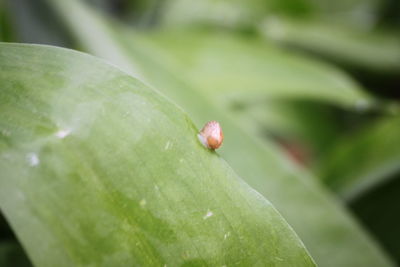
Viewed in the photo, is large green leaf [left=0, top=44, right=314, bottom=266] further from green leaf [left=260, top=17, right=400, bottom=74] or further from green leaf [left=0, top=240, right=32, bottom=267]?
green leaf [left=260, top=17, right=400, bottom=74]

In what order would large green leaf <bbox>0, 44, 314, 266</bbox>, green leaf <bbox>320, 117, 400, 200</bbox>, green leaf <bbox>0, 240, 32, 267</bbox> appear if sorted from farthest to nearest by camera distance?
1. green leaf <bbox>320, 117, 400, 200</bbox>
2. green leaf <bbox>0, 240, 32, 267</bbox>
3. large green leaf <bbox>0, 44, 314, 266</bbox>

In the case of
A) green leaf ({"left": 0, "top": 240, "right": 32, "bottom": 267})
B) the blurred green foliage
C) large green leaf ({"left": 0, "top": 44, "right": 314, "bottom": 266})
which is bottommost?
green leaf ({"left": 0, "top": 240, "right": 32, "bottom": 267})

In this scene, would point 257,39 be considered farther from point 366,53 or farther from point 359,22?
point 359,22

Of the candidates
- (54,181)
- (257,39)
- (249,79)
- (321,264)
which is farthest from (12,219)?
(257,39)

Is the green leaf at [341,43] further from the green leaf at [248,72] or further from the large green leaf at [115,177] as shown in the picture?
the large green leaf at [115,177]

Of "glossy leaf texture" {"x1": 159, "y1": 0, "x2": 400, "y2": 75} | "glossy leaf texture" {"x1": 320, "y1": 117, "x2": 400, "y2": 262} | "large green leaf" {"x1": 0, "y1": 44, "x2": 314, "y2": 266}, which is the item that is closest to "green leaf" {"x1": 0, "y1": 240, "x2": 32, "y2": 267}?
"large green leaf" {"x1": 0, "y1": 44, "x2": 314, "y2": 266}

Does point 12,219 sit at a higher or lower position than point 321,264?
higher
